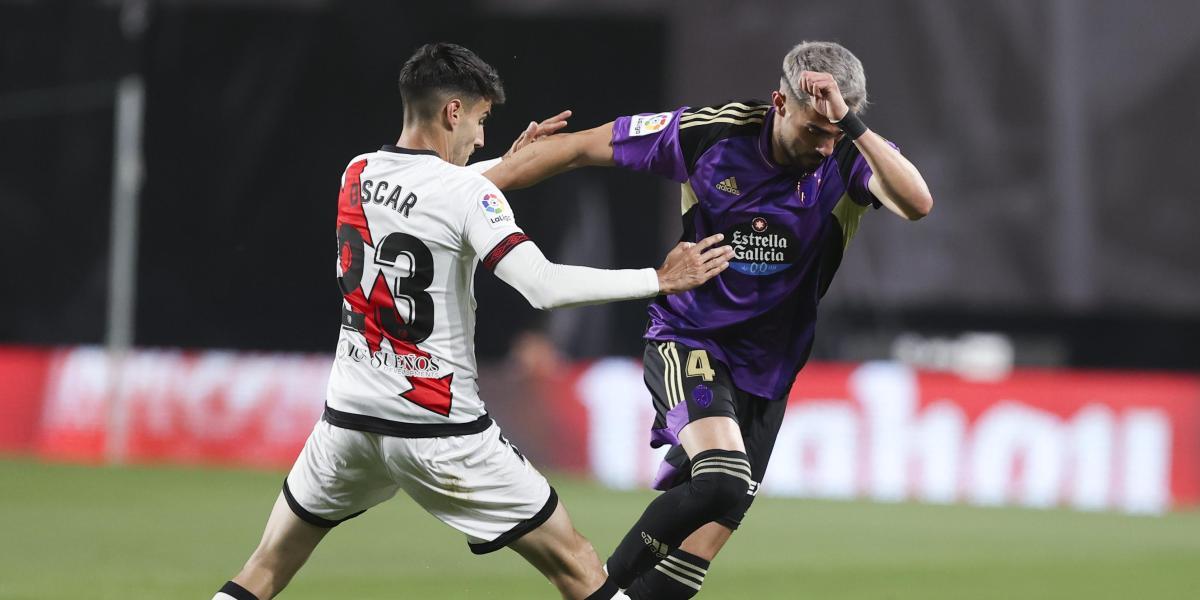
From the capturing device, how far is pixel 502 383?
14672 millimetres

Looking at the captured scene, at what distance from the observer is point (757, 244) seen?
6094mm

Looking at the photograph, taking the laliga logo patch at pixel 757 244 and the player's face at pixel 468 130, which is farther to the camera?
the laliga logo patch at pixel 757 244

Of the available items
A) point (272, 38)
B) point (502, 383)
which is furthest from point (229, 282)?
point (502, 383)

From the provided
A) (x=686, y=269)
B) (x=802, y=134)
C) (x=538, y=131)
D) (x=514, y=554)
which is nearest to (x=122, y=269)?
(x=514, y=554)

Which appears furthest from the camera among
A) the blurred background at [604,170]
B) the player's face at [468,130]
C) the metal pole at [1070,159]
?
the metal pole at [1070,159]

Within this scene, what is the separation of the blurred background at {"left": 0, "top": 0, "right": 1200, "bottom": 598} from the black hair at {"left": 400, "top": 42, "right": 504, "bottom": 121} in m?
10.9

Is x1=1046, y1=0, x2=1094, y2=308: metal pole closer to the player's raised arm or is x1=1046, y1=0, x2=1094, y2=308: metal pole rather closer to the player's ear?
the player's raised arm

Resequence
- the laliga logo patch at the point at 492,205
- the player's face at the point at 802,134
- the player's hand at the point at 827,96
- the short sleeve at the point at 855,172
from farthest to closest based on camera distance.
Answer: the short sleeve at the point at 855,172, the player's face at the point at 802,134, the player's hand at the point at 827,96, the laliga logo patch at the point at 492,205

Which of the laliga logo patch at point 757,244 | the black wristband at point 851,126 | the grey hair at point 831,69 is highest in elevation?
the grey hair at point 831,69

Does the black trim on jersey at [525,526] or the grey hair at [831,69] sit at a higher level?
the grey hair at [831,69]

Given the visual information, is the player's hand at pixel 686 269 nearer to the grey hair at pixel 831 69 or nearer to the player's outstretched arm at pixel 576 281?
the player's outstretched arm at pixel 576 281

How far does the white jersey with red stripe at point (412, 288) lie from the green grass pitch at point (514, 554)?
121 inches

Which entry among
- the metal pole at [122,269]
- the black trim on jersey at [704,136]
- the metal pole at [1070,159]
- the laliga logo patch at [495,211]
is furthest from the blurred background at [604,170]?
the laliga logo patch at [495,211]

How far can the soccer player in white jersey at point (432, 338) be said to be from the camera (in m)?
5.01
